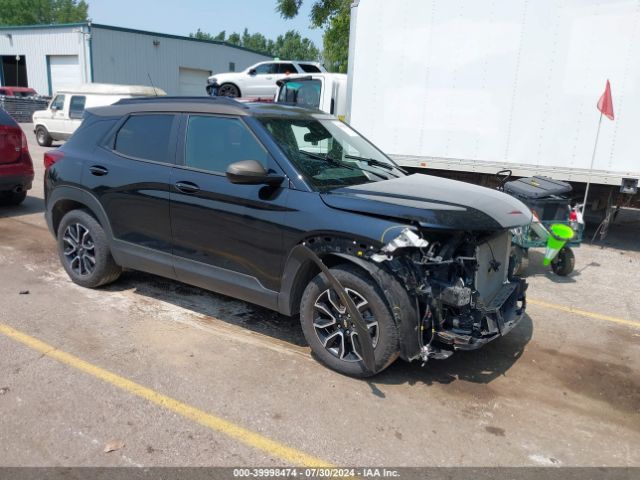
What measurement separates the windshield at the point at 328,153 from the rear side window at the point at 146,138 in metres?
0.94

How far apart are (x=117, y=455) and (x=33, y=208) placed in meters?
7.29

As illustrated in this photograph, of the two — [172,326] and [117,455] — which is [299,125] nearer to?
[172,326]

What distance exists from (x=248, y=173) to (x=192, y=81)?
3624 centimetres

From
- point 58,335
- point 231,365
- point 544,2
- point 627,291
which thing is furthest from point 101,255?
point 544,2

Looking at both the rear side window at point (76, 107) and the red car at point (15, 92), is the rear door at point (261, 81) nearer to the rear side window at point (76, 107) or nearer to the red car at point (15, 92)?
the rear side window at point (76, 107)

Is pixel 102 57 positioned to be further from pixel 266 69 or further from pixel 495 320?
pixel 495 320

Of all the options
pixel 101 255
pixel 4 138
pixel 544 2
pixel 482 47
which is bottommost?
pixel 101 255

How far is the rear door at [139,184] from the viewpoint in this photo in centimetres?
450

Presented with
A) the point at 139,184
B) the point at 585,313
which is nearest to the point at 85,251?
the point at 139,184

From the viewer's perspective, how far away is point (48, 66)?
109 feet

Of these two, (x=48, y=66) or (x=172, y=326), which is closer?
(x=172, y=326)

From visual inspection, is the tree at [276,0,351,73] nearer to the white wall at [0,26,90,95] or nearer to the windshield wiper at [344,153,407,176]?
the white wall at [0,26,90,95]

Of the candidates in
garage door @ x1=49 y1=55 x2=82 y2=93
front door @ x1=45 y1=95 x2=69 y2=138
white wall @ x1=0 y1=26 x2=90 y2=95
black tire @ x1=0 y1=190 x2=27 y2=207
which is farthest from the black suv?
garage door @ x1=49 y1=55 x2=82 y2=93

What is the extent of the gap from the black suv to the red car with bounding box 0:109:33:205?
3.36m
